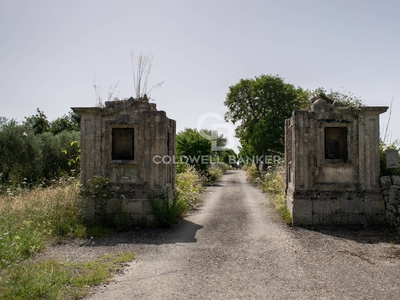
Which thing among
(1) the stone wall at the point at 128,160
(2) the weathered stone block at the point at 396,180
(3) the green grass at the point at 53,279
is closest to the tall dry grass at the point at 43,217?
(1) the stone wall at the point at 128,160

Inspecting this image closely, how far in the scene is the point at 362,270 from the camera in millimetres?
5953

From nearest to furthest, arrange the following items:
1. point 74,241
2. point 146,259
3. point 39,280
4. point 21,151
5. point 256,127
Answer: point 39,280
point 146,259
point 74,241
point 21,151
point 256,127

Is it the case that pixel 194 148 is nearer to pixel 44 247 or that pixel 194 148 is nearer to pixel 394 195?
pixel 394 195

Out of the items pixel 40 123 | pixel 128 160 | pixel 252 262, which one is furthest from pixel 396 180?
pixel 40 123

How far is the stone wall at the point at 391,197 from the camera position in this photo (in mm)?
8906

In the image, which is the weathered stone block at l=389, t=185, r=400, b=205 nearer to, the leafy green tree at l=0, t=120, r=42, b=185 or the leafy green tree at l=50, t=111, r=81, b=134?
the leafy green tree at l=0, t=120, r=42, b=185

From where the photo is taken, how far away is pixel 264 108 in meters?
26.5

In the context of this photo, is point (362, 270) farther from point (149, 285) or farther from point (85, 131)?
point (85, 131)

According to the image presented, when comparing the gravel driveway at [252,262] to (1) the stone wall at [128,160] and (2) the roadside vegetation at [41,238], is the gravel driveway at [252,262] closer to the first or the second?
(2) the roadside vegetation at [41,238]

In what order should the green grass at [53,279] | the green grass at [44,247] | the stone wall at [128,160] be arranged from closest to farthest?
the green grass at [53,279] < the green grass at [44,247] < the stone wall at [128,160]

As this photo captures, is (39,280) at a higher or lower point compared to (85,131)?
lower

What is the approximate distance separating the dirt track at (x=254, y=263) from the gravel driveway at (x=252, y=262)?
0.04 feet

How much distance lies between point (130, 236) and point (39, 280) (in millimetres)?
3963

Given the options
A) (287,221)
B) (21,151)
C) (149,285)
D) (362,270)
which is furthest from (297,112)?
(21,151)
